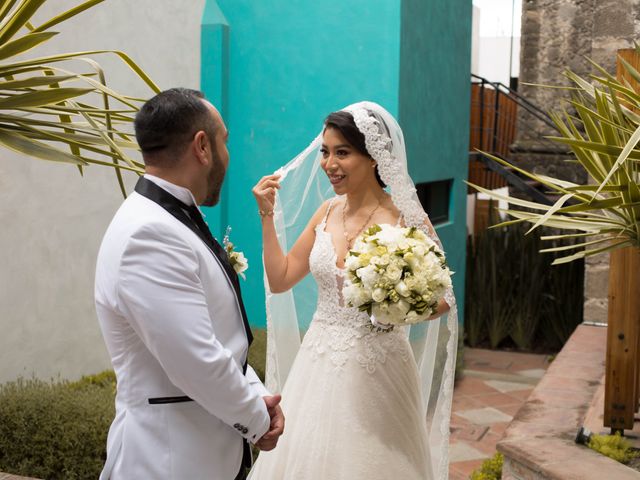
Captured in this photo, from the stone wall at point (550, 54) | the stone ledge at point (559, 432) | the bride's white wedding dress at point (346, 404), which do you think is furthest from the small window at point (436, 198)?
the bride's white wedding dress at point (346, 404)

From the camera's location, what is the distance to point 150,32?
6801 mm

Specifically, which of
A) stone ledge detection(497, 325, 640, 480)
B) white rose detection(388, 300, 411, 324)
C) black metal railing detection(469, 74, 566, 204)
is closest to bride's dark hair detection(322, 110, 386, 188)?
white rose detection(388, 300, 411, 324)

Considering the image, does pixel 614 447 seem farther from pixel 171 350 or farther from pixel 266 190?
pixel 171 350

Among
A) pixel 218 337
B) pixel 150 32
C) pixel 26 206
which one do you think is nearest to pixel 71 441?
pixel 26 206

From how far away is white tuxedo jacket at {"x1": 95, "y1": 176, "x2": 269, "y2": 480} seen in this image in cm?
207

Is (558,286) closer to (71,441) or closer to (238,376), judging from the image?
(71,441)

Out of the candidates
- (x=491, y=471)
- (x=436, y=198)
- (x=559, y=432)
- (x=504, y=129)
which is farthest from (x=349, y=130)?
(x=504, y=129)

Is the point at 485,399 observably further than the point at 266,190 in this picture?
Yes

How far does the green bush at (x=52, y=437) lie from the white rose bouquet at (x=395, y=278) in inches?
79.6

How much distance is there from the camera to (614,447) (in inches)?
172

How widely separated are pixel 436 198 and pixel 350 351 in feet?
16.2

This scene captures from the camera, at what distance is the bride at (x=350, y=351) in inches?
137

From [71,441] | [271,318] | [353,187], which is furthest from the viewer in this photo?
[71,441]

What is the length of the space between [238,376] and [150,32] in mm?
5132
